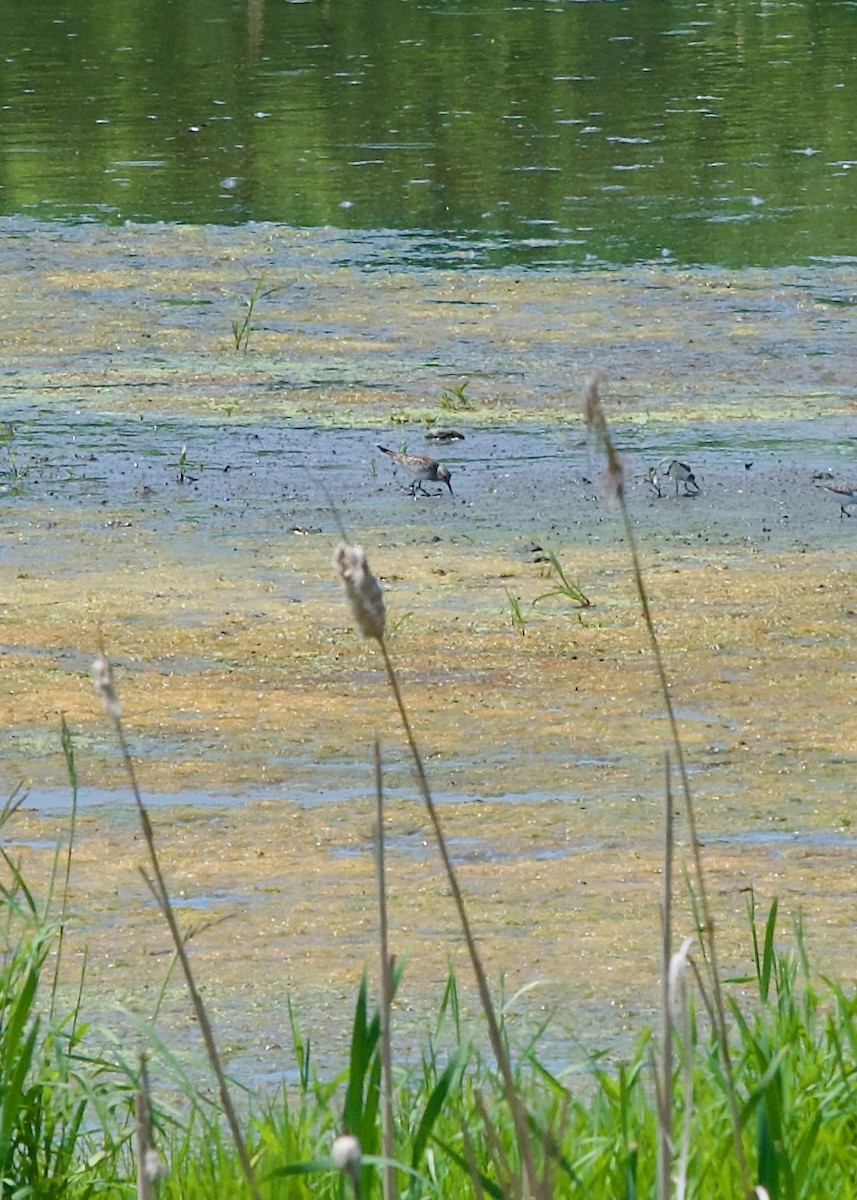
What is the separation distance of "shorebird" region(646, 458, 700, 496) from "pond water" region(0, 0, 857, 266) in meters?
2.20

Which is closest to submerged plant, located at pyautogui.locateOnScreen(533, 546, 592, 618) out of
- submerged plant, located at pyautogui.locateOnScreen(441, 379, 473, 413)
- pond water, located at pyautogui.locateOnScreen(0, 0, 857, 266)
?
submerged plant, located at pyautogui.locateOnScreen(441, 379, 473, 413)

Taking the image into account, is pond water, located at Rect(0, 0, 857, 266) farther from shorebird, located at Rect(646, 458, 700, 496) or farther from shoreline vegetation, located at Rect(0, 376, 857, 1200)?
shoreline vegetation, located at Rect(0, 376, 857, 1200)

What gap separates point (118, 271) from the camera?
7211 millimetres

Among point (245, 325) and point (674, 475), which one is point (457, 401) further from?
point (674, 475)

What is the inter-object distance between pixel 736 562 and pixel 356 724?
1.15 meters

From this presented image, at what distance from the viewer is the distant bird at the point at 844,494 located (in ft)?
15.7

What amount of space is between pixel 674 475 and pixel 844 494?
0.36 m

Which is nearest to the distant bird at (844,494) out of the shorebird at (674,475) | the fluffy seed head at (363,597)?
the shorebird at (674,475)

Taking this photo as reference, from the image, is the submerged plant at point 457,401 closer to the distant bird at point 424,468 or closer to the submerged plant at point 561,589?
the distant bird at point 424,468

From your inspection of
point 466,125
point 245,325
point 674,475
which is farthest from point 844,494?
point 466,125

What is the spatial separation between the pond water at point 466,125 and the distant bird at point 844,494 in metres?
2.39

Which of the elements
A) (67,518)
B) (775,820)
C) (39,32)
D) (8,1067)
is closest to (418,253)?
(67,518)

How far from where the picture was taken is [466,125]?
10078 millimetres

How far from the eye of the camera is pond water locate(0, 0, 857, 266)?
7883 millimetres
